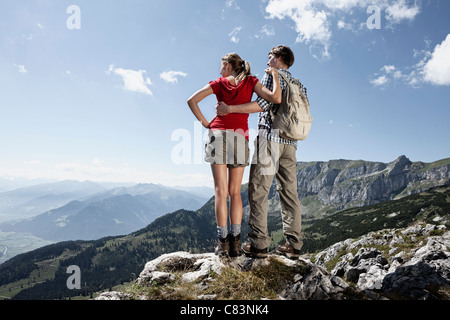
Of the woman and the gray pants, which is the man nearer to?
the gray pants

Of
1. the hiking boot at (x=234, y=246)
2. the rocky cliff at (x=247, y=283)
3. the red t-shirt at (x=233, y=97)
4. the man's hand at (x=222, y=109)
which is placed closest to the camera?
the rocky cliff at (x=247, y=283)

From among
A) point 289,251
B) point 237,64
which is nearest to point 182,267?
point 289,251

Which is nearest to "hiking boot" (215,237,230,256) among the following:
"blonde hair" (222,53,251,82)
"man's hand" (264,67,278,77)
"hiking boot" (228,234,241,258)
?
"hiking boot" (228,234,241,258)

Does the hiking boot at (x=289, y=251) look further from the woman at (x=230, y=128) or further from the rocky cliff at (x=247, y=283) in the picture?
the woman at (x=230, y=128)

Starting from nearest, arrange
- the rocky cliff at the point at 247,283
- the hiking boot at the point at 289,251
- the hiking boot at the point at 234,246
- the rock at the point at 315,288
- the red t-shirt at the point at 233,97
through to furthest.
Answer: the rocky cliff at the point at 247,283 < the rock at the point at 315,288 < the red t-shirt at the point at 233,97 < the hiking boot at the point at 234,246 < the hiking boot at the point at 289,251

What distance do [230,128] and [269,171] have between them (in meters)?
1.56

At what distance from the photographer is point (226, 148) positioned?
629cm

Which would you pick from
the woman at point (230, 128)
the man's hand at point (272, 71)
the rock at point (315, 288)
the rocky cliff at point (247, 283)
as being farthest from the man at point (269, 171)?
the rock at point (315, 288)

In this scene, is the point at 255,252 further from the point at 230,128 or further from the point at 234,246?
the point at 230,128

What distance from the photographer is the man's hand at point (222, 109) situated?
244 inches

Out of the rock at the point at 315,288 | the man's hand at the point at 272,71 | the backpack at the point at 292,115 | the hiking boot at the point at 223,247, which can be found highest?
the man's hand at the point at 272,71

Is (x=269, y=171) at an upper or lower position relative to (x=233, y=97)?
lower

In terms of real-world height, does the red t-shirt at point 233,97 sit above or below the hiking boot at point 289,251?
above
